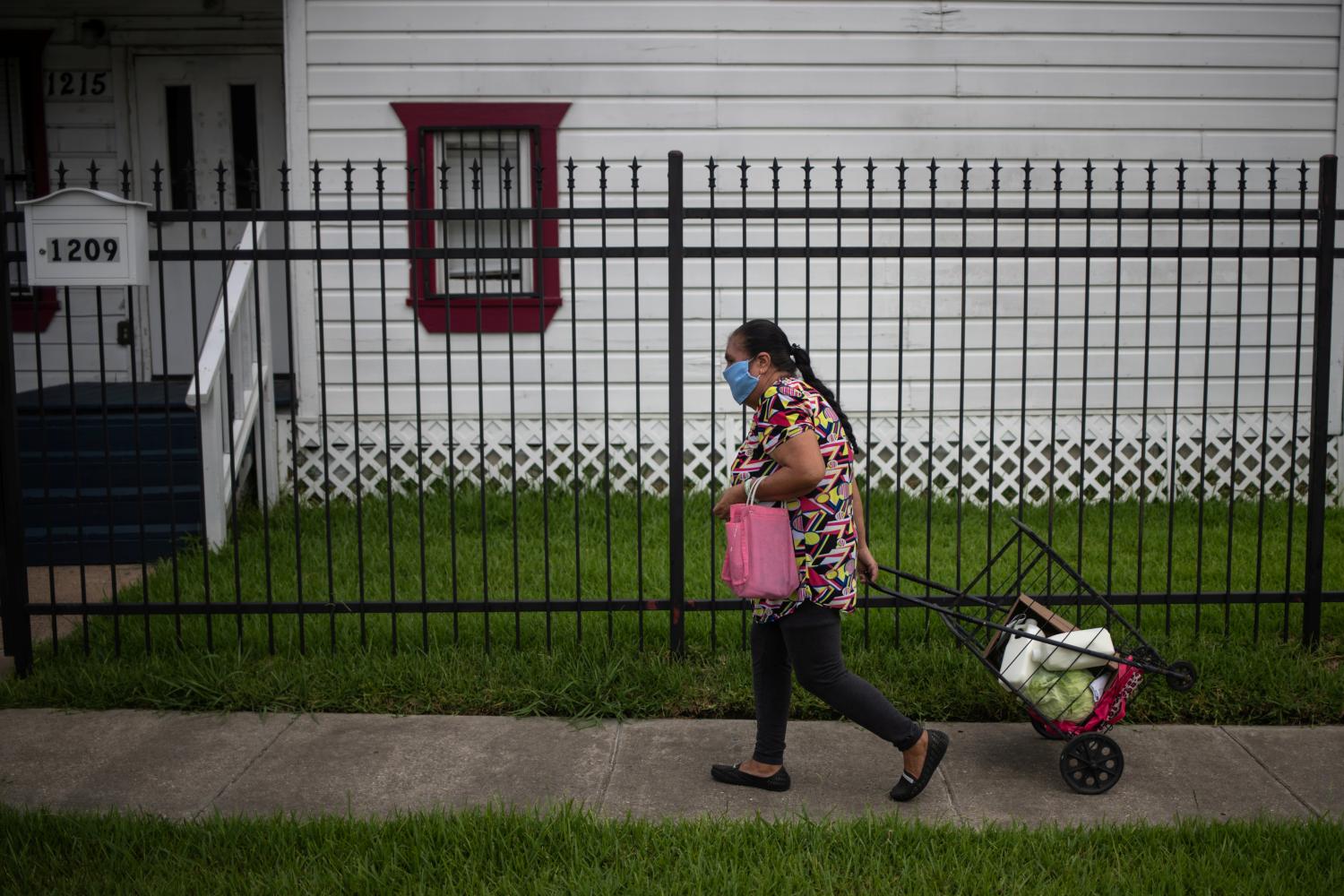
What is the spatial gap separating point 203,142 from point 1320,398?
29.3 feet

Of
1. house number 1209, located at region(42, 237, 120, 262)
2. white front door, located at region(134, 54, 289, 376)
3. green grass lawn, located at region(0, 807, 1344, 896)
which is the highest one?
white front door, located at region(134, 54, 289, 376)

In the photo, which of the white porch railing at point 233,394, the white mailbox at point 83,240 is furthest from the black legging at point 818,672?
the white porch railing at point 233,394

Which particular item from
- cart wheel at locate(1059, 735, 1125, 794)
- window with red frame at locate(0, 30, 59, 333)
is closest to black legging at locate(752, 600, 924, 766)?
cart wheel at locate(1059, 735, 1125, 794)

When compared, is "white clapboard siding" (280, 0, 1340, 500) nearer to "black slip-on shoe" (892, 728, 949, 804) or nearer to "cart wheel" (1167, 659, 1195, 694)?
"cart wheel" (1167, 659, 1195, 694)

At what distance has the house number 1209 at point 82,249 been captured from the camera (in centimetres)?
594

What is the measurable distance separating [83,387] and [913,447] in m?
6.63

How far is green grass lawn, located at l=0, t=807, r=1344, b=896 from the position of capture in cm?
393

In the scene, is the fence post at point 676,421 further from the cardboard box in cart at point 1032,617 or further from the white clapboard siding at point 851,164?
the white clapboard siding at point 851,164

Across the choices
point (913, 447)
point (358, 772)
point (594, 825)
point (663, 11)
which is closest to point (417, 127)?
point (663, 11)

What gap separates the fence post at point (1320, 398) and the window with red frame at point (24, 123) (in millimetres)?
9360

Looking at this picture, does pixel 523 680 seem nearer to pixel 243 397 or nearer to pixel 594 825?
pixel 594 825

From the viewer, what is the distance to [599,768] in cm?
498

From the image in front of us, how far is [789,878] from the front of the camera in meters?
3.92

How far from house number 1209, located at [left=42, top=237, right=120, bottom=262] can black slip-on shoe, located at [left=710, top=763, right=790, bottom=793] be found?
3686 mm
